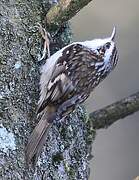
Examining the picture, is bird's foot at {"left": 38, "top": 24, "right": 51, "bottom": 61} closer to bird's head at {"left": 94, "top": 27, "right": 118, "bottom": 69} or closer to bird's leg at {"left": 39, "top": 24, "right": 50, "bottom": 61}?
bird's leg at {"left": 39, "top": 24, "right": 50, "bottom": 61}

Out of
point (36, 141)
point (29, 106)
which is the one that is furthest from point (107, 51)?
point (36, 141)

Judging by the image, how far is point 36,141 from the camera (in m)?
2.88

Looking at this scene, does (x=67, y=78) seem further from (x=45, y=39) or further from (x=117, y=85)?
(x=117, y=85)

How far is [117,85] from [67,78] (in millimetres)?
1642

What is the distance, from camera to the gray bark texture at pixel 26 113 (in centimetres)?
287

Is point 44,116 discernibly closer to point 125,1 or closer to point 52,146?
point 52,146

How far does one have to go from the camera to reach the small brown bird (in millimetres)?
2982

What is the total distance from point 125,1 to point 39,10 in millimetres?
1831

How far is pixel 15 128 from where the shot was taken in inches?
114

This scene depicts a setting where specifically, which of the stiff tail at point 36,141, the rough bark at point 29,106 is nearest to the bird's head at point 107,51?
the rough bark at point 29,106

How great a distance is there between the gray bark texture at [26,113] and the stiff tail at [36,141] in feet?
0.07

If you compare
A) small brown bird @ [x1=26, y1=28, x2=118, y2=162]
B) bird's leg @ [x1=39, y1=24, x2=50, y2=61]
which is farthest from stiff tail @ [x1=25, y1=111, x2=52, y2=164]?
bird's leg @ [x1=39, y1=24, x2=50, y2=61]

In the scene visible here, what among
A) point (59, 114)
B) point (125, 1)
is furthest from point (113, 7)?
point (59, 114)

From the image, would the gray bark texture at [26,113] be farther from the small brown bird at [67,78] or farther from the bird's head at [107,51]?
the bird's head at [107,51]
